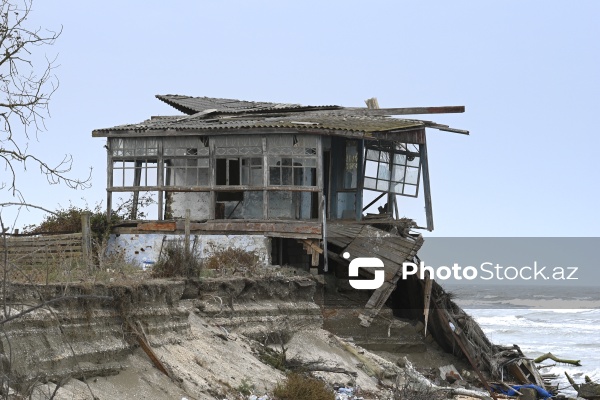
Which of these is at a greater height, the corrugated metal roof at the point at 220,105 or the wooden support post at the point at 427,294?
the corrugated metal roof at the point at 220,105

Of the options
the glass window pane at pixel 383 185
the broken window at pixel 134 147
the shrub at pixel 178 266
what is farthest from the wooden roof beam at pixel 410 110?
the shrub at pixel 178 266

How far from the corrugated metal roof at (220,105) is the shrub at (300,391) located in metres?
15.1

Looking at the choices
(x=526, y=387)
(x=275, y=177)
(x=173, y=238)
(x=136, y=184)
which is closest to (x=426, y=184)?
(x=275, y=177)

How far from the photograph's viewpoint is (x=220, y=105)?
3278 cm

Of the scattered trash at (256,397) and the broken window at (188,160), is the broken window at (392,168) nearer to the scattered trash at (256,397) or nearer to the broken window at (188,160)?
the broken window at (188,160)

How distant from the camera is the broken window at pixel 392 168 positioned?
29422mm

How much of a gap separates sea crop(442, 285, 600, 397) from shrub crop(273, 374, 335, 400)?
484 inches

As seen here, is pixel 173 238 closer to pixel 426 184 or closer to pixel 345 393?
pixel 426 184

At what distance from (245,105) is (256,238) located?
7.03m

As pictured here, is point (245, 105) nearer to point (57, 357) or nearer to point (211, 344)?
point (211, 344)

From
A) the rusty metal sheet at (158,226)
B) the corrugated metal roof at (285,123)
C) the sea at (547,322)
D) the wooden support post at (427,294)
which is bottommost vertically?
the sea at (547,322)

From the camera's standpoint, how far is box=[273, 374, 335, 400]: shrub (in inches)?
620

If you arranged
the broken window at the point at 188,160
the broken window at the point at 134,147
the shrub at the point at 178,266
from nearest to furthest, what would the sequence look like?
1. the shrub at the point at 178,266
2. the broken window at the point at 188,160
3. the broken window at the point at 134,147

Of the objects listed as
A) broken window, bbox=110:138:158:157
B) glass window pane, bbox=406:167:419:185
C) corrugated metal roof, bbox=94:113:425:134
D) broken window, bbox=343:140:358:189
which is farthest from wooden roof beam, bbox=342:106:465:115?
broken window, bbox=110:138:158:157
